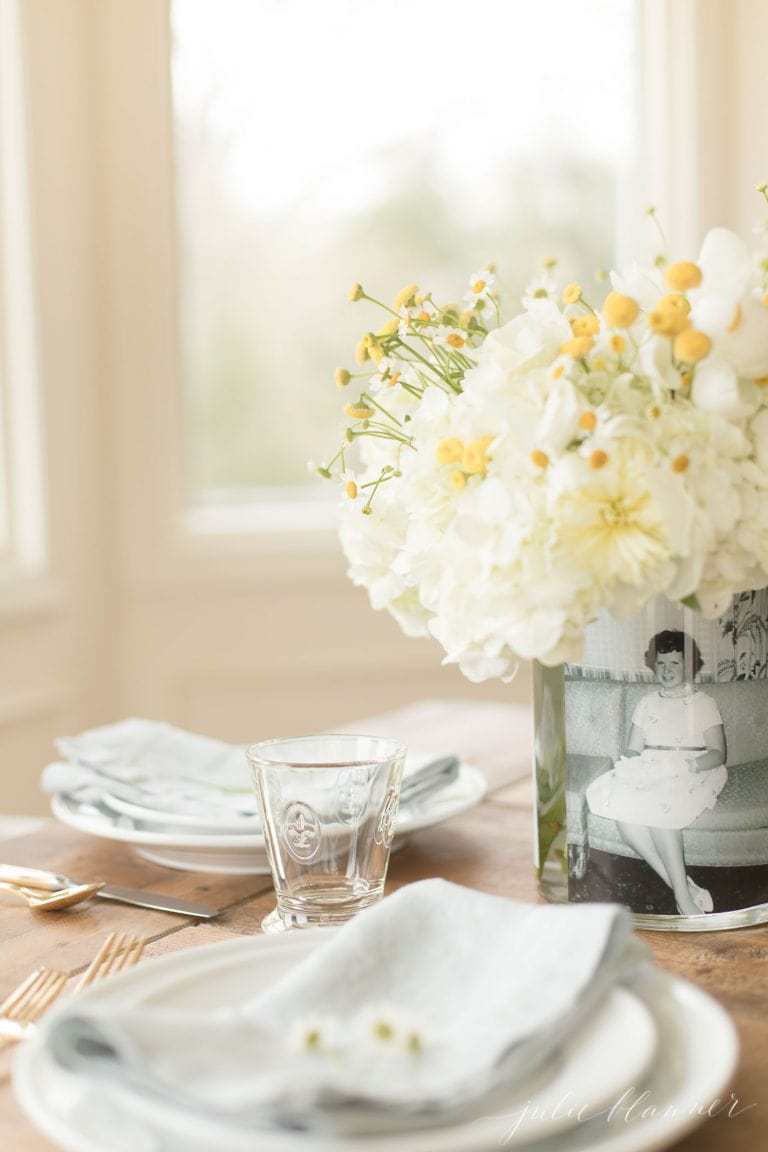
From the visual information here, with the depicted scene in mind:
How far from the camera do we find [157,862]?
3.52 feet

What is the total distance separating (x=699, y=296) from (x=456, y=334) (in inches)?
6.2

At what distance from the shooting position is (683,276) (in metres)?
0.72

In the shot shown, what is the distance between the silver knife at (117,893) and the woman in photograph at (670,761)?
30cm

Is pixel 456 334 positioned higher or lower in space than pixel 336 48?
lower

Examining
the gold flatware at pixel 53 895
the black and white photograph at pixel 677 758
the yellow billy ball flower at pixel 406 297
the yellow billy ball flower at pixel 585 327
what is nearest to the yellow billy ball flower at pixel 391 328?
the yellow billy ball flower at pixel 406 297

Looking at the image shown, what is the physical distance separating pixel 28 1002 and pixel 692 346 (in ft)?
1.69

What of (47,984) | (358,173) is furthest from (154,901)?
(358,173)

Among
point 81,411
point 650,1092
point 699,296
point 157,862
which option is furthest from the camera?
point 81,411

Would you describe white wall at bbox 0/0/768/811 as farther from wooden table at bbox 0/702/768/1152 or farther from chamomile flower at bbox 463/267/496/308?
chamomile flower at bbox 463/267/496/308

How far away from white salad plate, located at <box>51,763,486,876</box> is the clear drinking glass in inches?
5.4

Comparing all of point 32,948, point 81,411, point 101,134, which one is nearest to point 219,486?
point 81,411

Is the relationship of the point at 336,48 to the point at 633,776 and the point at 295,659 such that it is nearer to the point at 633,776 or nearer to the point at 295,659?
the point at 295,659

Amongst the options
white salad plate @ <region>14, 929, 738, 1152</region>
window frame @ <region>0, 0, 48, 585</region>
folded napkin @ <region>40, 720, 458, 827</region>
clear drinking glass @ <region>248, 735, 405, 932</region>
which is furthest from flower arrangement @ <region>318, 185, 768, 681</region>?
window frame @ <region>0, 0, 48, 585</region>

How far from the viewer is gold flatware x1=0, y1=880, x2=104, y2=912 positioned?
95 cm
